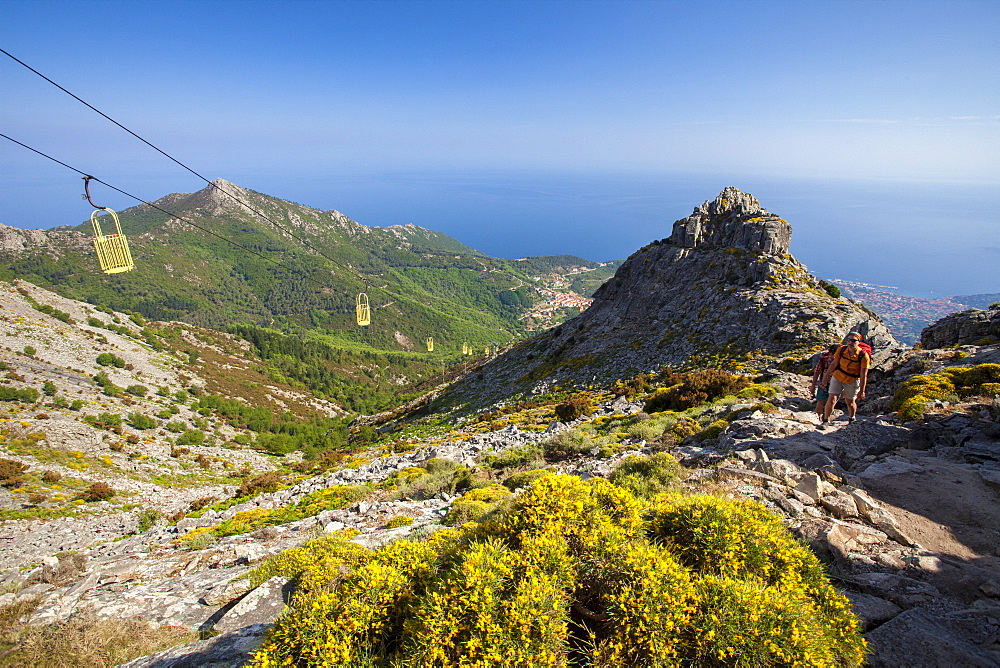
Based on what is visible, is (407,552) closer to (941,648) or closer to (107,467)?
(941,648)

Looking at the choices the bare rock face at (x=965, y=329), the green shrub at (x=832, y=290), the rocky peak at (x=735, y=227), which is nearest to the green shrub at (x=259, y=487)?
the bare rock face at (x=965, y=329)

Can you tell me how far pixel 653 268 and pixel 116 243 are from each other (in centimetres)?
4236

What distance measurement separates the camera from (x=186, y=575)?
858cm

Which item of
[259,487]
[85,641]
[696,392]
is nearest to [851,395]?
[696,392]

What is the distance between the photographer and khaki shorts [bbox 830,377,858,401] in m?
10.6

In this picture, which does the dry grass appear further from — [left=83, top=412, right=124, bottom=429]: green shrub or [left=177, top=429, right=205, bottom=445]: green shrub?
[left=177, top=429, right=205, bottom=445]: green shrub

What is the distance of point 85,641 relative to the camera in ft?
19.2

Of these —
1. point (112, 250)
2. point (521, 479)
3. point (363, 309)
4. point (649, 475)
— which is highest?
point (112, 250)

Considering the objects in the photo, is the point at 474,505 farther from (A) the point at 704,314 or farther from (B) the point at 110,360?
(B) the point at 110,360

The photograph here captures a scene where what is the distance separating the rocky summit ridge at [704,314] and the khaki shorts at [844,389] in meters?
8.61

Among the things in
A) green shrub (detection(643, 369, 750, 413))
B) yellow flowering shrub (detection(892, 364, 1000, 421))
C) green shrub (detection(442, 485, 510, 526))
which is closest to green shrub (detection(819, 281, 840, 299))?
green shrub (detection(643, 369, 750, 413))

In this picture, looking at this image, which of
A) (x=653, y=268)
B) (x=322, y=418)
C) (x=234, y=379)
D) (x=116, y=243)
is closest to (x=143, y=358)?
(x=234, y=379)

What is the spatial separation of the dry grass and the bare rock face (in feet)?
86.5

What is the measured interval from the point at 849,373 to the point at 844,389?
0.47m
